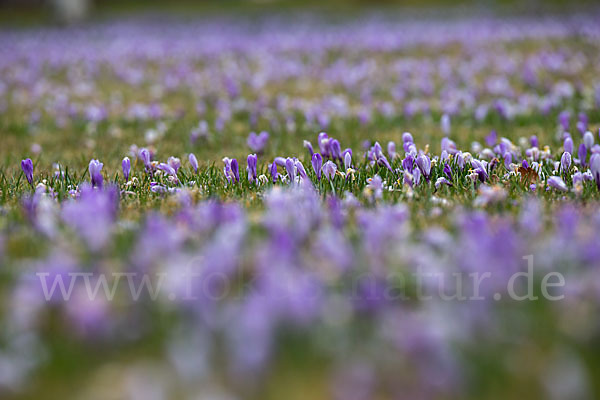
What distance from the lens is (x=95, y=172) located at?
3.55 meters

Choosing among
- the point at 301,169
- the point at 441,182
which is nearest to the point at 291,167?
the point at 301,169

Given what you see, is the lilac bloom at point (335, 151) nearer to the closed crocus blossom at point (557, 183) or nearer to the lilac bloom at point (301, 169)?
the lilac bloom at point (301, 169)

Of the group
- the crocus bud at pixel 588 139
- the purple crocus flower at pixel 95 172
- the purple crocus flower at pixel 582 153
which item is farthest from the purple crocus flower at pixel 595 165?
the purple crocus flower at pixel 95 172

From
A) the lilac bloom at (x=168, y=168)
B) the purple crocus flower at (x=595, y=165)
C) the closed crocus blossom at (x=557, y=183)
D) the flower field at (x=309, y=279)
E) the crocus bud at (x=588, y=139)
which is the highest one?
the crocus bud at (x=588, y=139)

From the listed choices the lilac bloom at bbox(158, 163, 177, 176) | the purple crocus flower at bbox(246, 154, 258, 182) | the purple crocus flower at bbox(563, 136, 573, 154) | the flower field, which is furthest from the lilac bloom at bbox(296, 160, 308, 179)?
the purple crocus flower at bbox(563, 136, 573, 154)

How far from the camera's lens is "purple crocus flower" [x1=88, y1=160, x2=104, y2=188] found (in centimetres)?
351

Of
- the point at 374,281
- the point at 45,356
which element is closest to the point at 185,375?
the point at 45,356

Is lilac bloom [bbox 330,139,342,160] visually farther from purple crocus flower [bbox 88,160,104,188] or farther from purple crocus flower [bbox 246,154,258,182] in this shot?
purple crocus flower [bbox 88,160,104,188]

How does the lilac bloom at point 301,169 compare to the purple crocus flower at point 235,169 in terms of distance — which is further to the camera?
the purple crocus flower at point 235,169

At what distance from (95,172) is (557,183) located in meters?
2.85

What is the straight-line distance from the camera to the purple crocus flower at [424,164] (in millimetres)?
3624

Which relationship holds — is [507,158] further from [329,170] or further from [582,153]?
[329,170]

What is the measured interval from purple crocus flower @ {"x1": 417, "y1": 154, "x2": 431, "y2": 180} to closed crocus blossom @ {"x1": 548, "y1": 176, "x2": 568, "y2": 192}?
2.42ft

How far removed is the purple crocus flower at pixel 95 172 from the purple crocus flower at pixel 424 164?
204 centimetres
